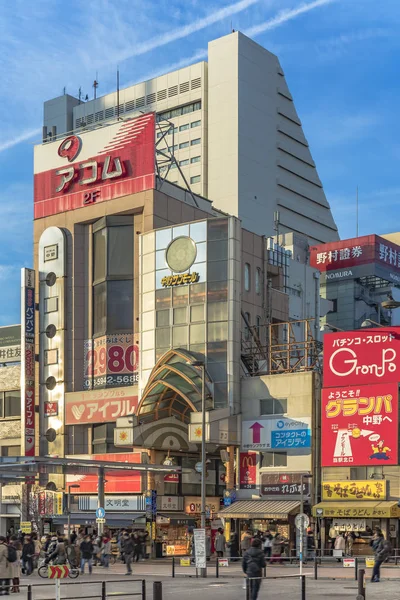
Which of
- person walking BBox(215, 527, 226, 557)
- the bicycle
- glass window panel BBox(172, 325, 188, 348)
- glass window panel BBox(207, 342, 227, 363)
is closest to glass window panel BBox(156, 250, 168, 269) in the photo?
glass window panel BBox(172, 325, 188, 348)

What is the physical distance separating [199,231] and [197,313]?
17.5ft

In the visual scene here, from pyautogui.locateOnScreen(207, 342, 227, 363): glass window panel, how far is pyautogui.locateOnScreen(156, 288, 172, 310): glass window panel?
468 cm

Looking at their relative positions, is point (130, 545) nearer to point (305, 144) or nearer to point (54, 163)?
point (54, 163)

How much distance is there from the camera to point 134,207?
72.9m

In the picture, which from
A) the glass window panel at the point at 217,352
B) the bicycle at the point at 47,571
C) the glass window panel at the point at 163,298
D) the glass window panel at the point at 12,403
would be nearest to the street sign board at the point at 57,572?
the bicycle at the point at 47,571

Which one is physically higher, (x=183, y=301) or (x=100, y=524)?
(x=183, y=301)

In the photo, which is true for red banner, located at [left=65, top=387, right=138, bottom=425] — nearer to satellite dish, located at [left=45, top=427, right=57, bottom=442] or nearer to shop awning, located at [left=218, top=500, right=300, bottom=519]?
satellite dish, located at [left=45, top=427, right=57, bottom=442]

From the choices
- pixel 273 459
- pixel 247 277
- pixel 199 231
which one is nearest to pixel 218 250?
pixel 199 231

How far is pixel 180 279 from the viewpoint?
218 feet

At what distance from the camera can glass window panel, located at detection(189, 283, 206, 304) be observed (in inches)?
2574

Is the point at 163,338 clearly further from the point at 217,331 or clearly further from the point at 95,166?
the point at 95,166

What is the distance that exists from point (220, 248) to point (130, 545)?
2414cm

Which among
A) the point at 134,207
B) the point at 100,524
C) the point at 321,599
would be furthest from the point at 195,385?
the point at 321,599

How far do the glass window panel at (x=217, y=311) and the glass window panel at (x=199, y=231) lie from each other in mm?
4324
